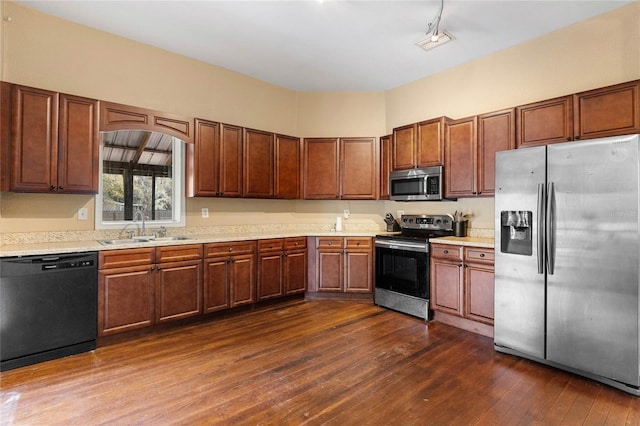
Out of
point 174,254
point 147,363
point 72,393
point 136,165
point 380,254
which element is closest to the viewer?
point 72,393

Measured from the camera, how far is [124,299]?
311 cm

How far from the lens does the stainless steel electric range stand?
3.84 m

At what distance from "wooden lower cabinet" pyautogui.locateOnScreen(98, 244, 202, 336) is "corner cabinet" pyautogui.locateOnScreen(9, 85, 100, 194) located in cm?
76

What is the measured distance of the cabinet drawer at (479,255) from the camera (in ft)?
10.7

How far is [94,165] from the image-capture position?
3168 mm

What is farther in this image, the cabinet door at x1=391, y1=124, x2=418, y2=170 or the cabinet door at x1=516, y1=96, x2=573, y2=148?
the cabinet door at x1=391, y1=124, x2=418, y2=170

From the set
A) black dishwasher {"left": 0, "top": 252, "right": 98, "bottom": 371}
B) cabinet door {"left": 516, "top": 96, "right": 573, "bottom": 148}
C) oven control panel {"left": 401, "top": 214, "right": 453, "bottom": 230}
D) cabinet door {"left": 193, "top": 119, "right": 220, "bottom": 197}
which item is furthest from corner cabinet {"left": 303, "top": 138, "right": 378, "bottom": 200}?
black dishwasher {"left": 0, "top": 252, "right": 98, "bottom": 371}

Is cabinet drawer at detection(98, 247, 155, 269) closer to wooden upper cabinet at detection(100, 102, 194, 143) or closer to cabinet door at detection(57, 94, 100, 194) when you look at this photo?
cabinet door at detection(57, 94, 100, 194)

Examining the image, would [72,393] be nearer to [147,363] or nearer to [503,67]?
[147,363]

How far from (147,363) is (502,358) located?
2957 millimetres

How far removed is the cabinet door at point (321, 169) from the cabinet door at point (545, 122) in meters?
2.33

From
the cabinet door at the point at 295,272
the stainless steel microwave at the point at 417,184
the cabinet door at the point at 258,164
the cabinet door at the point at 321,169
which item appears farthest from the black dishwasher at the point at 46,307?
the stainless steel microwave at the point at 417,184

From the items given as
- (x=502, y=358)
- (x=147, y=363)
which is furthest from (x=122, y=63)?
(x=502, y=358)

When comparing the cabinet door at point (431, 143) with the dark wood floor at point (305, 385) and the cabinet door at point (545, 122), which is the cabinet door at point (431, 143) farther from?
the dark wood floor at point (305, 385)
